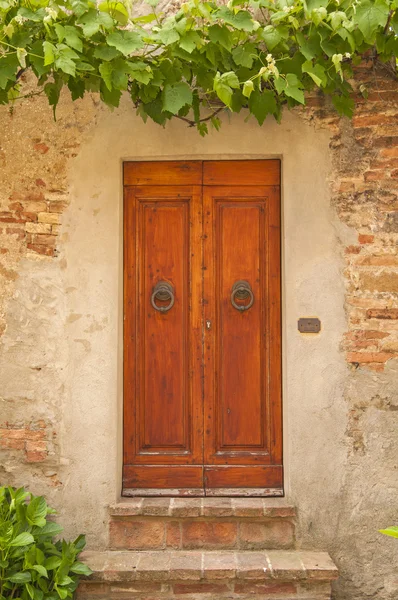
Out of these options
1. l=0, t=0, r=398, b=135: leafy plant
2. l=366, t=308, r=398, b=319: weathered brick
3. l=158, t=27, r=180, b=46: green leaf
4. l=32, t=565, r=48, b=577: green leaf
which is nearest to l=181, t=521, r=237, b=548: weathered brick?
l=32, t=565, r=48, b=577: green leaf

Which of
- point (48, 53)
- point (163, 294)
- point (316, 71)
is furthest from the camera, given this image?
point (163, 294)

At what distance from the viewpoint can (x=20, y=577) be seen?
3246 millimetres

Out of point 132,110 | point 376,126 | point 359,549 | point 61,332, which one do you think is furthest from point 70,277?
point 359,549

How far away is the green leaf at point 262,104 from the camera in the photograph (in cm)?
360

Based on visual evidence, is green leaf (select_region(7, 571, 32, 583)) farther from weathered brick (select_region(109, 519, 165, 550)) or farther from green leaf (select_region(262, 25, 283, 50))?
green leaf (select_region(262, 25, 283, 50))

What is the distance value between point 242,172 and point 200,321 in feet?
3.28

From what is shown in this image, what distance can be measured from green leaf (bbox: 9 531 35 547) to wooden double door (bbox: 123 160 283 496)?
807 mm

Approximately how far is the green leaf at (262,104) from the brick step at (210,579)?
2.57 meters

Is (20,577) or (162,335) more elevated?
(162,335)

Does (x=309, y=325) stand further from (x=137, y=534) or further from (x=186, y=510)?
(x=137, y=534)

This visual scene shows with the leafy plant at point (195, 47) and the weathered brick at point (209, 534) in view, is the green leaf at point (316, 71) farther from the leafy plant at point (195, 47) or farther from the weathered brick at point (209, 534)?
the weathered brick at point (209, 534)

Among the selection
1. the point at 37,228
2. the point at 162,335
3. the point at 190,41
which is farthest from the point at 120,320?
the point at 190,41

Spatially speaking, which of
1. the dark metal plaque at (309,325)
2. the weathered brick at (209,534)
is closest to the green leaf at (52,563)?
the weathered brick at (209,534)

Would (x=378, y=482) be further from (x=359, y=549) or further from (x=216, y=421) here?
(x=216, y=421)
